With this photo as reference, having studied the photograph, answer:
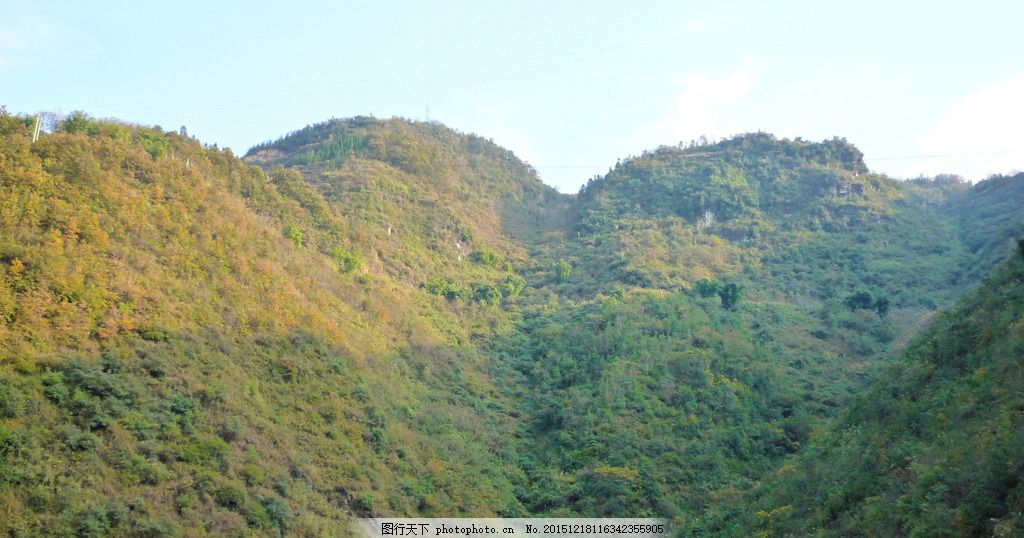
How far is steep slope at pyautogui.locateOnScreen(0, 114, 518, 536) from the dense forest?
95mm

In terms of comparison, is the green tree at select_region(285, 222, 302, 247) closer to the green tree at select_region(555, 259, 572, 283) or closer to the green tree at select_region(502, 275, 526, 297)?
the green tree at select_region(502, 275, 526, 297)

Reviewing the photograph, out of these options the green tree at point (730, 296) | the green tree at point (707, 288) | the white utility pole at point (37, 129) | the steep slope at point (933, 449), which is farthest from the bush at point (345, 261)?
the steep slope at point (933, 449)

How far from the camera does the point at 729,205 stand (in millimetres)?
61938

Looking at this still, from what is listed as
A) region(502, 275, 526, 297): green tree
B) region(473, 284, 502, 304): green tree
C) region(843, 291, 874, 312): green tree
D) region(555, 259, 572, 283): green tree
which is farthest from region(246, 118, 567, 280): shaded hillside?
region(843, 291, 874, 312): green tree

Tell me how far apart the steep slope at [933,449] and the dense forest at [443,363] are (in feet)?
0.29

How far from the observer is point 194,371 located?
25.2m

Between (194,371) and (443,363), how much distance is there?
1383 cm

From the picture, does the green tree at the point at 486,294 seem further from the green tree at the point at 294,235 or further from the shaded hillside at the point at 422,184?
the green tree at the point at 294,235

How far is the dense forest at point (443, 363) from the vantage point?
1975cm

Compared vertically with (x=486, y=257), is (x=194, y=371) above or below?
below

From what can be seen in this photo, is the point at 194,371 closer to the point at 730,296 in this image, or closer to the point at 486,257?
the point at 730,296

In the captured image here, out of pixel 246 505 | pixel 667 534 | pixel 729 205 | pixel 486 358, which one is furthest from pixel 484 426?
pixel 729 205

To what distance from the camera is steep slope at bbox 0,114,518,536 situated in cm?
2059

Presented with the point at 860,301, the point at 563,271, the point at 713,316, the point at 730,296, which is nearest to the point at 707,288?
the point at 730,296
